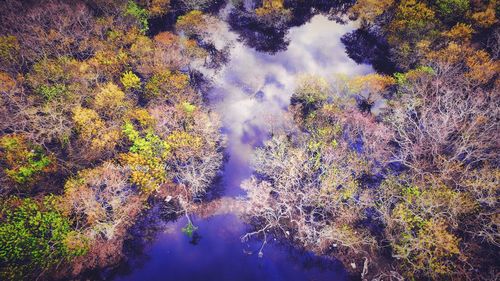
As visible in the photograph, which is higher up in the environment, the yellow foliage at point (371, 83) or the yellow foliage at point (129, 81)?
the yellow foliage at point (371, 83)

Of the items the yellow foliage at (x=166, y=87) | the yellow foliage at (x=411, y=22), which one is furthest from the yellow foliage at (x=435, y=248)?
the yellow foliage at (x=166, y=87)

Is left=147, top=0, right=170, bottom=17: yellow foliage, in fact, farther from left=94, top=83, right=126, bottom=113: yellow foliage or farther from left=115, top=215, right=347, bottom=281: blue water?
left=115, top=215, right=347, bottom=281: blue water

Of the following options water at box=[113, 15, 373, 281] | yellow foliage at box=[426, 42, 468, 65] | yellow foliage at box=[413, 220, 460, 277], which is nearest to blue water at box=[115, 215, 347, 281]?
water at box=[113, 15, 373, 281]

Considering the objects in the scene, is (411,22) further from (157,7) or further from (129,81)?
(129,81)

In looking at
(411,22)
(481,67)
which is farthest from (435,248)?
(411,22)

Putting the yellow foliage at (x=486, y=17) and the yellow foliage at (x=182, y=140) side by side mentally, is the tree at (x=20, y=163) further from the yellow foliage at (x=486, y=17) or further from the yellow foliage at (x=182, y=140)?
the yellow foliage at (x=486, y=17)

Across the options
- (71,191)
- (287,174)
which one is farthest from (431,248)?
(71,191)

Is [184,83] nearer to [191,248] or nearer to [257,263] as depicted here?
[191,248]
